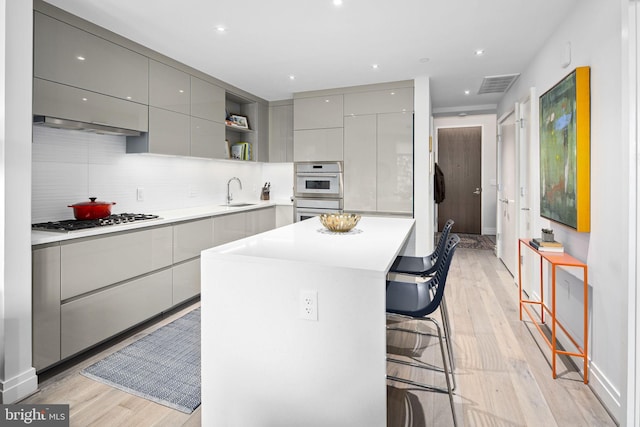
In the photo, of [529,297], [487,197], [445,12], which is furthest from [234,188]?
[487,197]

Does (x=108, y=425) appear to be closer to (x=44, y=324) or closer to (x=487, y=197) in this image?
(x=44, y=324)

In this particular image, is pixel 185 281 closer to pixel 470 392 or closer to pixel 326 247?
pixel 326 247

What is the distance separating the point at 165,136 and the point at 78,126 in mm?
820

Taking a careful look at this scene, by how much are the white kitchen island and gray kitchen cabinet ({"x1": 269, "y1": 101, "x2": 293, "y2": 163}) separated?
138 inches

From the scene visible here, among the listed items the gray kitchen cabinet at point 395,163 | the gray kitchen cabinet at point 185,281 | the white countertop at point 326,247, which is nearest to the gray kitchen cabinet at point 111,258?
the gray kitchen cabinet at point 185,281

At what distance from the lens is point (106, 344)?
8.50 feet

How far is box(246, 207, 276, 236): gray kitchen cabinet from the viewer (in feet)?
13.9

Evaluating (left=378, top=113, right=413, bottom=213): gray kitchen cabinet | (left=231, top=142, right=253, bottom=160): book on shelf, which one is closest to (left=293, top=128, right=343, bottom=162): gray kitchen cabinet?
(left=378, top=113, right=413, bottom=213): gray kitchen cabinet

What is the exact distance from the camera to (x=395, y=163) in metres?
4.22

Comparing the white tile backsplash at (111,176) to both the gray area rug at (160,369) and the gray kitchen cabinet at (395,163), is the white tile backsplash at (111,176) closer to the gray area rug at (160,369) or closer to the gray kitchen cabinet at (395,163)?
the gray area rug at (160,369)

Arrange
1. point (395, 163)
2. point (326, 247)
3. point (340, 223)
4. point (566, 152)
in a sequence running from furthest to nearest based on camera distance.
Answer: point (395, 163) < point (566, 152) < point (340, 223) < point (326, 247)

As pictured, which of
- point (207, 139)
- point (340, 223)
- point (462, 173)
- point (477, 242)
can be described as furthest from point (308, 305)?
point (462, 173)

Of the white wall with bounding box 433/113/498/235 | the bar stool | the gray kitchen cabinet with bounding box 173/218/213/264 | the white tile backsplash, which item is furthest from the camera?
the white wall with bounding box 433/113/498/235

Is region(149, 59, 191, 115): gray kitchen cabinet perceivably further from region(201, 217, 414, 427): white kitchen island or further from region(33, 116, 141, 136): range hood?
region(201, 217, 414, 427): white kitchen island
